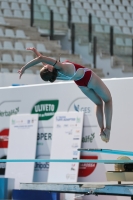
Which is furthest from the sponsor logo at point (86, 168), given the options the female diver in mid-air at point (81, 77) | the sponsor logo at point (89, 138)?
the female diver in mid-air at point (81, 77)

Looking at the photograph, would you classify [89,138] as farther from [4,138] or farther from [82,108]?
[4,138]

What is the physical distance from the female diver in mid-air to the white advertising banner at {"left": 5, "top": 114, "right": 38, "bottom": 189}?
3.02 metres

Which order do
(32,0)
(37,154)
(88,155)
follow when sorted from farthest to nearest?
1. (32,0)
2. (37,154)
3. (88,155)

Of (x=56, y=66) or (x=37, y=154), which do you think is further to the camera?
(x=37, y=154)

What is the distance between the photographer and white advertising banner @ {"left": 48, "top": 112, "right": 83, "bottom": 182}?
390 inches

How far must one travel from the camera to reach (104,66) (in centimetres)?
1825

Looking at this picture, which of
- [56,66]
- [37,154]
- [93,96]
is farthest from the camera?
[37,154]

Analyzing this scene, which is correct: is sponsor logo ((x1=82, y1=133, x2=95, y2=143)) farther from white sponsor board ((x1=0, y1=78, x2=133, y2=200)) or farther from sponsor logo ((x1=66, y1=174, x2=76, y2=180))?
sponsor logo ((x1=66, y1=174, x2=76, y2=180))

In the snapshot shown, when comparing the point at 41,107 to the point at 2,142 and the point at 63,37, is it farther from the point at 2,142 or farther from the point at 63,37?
the point at 63,37

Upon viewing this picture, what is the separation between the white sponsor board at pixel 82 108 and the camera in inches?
368

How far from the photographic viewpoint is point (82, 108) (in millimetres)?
9977

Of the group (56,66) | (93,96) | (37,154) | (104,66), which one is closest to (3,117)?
(37,154)

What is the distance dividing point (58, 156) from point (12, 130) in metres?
1.19

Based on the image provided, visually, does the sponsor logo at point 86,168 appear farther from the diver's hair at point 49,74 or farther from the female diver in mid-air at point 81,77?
the diver's hair at point 49,74
